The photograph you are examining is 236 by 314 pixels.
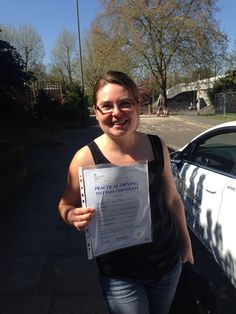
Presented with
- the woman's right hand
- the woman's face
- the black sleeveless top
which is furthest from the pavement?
the woman's face

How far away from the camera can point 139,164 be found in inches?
72.7

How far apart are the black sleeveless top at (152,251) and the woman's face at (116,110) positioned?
0.13 m

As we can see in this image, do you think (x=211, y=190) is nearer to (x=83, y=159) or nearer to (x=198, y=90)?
(x=83, y=159)

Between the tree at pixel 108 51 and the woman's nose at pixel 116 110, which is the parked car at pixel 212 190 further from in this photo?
the tree at pixel 108 51

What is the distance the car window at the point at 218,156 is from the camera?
394 centimetres

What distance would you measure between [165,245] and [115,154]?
1.69 feet

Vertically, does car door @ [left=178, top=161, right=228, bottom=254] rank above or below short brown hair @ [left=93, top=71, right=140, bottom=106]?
below

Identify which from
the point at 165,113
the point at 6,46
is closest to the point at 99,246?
the point at 6,46

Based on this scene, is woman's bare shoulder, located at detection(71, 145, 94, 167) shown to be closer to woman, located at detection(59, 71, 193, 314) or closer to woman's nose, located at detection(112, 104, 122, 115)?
woman, located at detection(59, 71, 193, 314)

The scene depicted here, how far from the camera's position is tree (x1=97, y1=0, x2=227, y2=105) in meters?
38.6

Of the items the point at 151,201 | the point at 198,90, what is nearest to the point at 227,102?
the point at 198,90

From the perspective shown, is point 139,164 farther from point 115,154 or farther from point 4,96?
point 4,96

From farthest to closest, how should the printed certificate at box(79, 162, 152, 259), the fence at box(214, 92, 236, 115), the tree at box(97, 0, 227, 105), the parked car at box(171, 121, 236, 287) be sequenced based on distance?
1. the tree at box(97, 0, 227, 105)
2. the fence at box(214, 92, 236, 115)
3. the parked car at box(171, 121, 236, 287)
4. the printed certificate at box(79, 162, 152, 259)

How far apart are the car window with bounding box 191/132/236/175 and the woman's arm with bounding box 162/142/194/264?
1.49m
